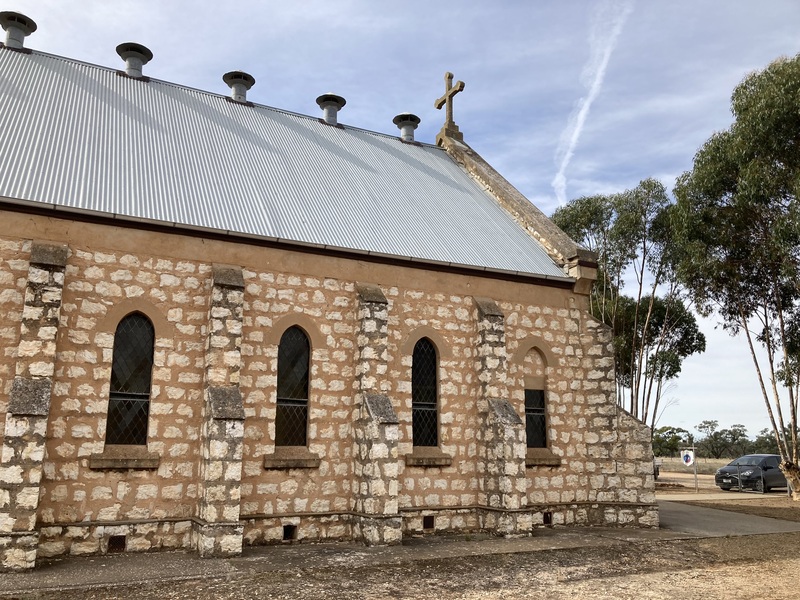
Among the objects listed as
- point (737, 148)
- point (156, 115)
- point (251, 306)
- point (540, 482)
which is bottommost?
point (540, 482)

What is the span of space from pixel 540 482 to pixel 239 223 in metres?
9.10

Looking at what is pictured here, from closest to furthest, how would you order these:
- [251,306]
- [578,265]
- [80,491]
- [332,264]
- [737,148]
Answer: [80,491] < [251,306] < [332,264] < [578,265] < [737,148]

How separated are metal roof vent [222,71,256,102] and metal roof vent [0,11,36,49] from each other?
517 centimetres

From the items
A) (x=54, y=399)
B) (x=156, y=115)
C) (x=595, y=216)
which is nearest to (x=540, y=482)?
(x=54, y=399)

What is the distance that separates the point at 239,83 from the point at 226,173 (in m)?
5.26

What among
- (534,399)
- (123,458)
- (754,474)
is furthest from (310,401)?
(754,474)

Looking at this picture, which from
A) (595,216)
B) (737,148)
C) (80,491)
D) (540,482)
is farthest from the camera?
(595,216)

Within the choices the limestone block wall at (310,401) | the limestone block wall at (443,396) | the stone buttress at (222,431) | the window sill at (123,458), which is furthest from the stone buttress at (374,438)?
the window sill at (123,458)

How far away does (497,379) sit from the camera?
14805 mm

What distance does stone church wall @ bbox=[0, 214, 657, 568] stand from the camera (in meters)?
11.2

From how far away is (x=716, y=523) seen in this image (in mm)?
16734

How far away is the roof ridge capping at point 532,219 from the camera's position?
54.9 ft

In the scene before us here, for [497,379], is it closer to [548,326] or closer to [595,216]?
[548,326]

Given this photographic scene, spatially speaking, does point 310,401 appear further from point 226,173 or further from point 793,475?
point 793,475
